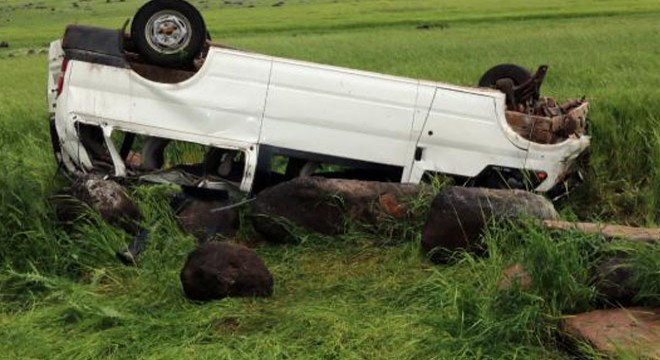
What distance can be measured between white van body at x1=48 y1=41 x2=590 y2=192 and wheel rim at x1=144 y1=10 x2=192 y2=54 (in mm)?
279

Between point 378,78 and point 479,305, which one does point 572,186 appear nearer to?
point 378,78

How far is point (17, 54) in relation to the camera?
21.6 m

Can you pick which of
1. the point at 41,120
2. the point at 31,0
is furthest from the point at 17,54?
the point at 31,0

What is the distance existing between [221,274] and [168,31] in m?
2.48

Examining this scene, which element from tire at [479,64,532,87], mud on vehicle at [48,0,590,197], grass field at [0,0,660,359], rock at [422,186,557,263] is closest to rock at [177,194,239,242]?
grass field at [0,0,660,359]

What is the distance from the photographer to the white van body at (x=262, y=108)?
231 inches

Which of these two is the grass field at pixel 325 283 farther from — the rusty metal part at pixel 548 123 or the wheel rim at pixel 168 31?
the wheel rim at pixel 168 31

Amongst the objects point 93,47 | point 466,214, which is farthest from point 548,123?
point 93,47

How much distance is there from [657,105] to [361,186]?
4.00m

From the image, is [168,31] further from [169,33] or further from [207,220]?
[207,220]

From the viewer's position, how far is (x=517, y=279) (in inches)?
153

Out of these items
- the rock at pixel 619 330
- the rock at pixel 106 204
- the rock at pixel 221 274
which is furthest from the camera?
the rock at pixel 106 204

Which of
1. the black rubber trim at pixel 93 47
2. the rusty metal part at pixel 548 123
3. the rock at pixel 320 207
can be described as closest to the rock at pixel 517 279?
the rock at pixel 320 207

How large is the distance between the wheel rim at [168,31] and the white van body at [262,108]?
0.28 m
